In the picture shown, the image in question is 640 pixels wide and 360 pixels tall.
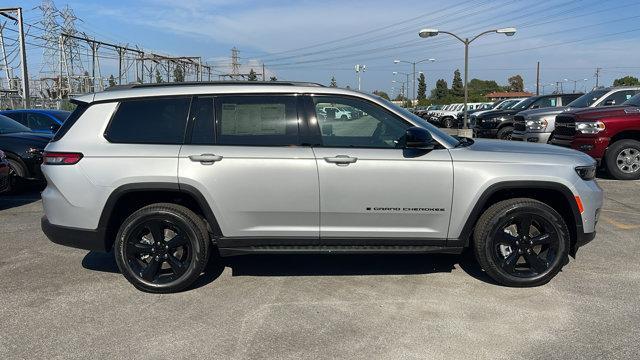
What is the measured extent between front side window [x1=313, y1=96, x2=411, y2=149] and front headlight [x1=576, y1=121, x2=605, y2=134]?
695 centimetres

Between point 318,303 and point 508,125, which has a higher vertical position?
point 508,125

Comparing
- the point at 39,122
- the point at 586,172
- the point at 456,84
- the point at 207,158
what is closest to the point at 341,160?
the point at 207,158

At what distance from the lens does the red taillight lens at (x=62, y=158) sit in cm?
427

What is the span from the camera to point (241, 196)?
13.8 ft

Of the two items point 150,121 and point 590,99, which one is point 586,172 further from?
point 590,99

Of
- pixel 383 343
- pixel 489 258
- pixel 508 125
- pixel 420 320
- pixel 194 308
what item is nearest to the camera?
pixel 383 343

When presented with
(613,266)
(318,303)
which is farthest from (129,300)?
(613,266)


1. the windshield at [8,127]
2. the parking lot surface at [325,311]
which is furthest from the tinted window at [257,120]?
the windshield at [8,127]

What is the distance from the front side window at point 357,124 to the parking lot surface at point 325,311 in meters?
1.27

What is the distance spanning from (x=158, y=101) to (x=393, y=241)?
2341mm

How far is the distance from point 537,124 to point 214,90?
33.1ft

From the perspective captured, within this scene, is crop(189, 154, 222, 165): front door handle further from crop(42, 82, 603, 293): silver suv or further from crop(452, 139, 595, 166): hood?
crop(452, 139, 595, 166): hood

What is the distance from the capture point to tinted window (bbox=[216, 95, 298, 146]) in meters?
4.29

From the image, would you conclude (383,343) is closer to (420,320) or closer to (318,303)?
(420,320)
